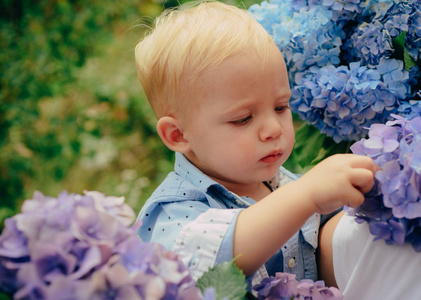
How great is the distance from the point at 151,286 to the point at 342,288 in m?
0.53

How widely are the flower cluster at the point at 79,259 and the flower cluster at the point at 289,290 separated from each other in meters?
0.26

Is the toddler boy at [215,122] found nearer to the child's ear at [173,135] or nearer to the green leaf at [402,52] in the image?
the child's ear at [173,135]

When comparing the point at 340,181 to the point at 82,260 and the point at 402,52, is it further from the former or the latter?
the point at 402,52

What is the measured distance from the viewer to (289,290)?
0.93 m

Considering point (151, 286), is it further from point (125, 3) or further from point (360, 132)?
point (125, 3)

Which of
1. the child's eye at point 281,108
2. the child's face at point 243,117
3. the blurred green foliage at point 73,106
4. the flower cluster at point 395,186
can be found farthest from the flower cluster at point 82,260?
the blurred green foliage at point 73,106

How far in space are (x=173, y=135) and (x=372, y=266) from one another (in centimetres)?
54

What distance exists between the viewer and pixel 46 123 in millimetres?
3389

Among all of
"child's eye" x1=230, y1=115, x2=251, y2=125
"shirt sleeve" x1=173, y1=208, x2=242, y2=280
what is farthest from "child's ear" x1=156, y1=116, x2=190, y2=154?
"shirt sleeve" x1=173, y1=208, x2=242, y2=280

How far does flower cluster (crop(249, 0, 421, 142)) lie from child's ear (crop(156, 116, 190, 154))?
1.12 feet

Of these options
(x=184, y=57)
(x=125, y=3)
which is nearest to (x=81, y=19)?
(x=125, y=3)

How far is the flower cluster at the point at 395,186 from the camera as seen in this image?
805 millimetres

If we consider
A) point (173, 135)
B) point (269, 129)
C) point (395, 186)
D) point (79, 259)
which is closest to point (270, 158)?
point (269, 129)

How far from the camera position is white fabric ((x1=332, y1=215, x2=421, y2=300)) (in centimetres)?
89
